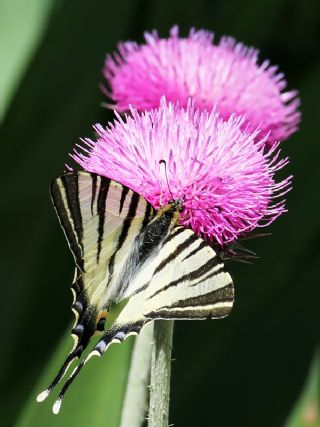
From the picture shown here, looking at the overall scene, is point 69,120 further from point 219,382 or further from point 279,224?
point 219,382

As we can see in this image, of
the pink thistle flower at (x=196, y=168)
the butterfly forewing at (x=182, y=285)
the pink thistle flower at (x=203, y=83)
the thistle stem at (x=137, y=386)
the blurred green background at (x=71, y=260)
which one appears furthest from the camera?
the blurred green background at (x=71, y=260)

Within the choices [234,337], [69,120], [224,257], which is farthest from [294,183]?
[224,257]

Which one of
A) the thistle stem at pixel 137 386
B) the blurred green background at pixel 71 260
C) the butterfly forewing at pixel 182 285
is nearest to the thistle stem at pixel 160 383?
the butterfly forewing at pixel 182 285

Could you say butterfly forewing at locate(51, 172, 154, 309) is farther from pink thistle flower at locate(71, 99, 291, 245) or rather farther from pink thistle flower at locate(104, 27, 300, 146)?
pink thistle flower at locate(104, 27, 300, 146)

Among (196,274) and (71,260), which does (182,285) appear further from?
(71,260)

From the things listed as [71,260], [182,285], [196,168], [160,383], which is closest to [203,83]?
[196,168]

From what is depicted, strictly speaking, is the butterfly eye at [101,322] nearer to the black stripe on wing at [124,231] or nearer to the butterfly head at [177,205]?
the black stripe on wing at [124,231]

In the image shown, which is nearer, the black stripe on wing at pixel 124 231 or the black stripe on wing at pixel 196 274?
the black stripe on wing at pixel 196 274
